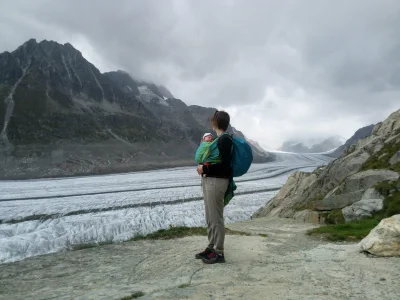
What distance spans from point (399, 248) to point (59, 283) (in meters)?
5.41

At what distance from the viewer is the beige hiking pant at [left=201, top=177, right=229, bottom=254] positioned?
17.8 ft

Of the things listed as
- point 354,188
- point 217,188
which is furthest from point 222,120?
point 354,188

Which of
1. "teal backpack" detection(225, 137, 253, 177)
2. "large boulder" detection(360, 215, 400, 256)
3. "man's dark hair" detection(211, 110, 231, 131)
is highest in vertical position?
"man's dark hair" detection(211, 110, 231, 131)

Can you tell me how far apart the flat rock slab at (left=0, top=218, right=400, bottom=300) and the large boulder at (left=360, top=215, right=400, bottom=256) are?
0.92 ft

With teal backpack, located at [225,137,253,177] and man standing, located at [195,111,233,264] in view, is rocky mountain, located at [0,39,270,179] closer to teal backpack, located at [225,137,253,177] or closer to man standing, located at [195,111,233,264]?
man standing, located at [195,111,233,264]

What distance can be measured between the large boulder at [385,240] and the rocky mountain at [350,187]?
5291 mm

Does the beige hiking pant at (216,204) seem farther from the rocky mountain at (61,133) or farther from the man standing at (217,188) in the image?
the rocky mountain at (61,133)

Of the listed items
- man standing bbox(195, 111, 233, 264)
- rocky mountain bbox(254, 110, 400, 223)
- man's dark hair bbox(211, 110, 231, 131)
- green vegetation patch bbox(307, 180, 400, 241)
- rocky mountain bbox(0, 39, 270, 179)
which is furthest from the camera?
rocky mountain bbox(0, 39, 270, 179)

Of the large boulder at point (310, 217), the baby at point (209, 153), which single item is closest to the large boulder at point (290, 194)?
the large boulder at point (310, 217)

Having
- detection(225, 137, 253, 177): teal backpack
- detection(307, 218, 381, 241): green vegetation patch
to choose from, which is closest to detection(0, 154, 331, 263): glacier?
detection(307, 218, 381, 241): green vegetation patch

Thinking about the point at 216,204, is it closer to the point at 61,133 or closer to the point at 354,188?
the point at 354,188

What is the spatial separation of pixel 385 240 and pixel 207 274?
10.2ft

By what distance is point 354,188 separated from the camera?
15297mm

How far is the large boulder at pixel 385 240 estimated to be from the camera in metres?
5.48
